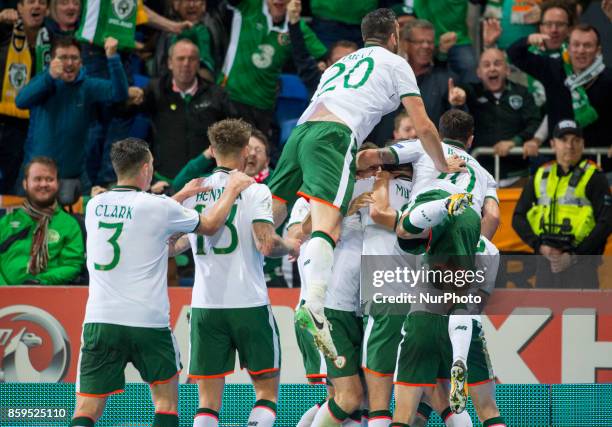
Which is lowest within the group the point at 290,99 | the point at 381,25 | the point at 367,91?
the point at 367,91

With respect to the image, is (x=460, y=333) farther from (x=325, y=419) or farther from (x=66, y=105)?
(x=66, y=105)

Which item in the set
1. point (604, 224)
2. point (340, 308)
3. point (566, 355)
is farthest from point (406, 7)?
point (340, 308)

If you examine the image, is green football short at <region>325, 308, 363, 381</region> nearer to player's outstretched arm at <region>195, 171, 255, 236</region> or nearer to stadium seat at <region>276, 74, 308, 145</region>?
player's outstretched arm at <region>195, 171, 255, 236</region>

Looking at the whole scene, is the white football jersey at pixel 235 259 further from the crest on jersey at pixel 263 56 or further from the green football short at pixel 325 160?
the crest on jersey at pixel 263 56

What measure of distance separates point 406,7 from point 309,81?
1.57 metres

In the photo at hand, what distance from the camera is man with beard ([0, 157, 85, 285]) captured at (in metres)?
11.6

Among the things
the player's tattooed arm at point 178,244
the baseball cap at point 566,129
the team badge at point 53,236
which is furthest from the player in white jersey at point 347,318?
the baseball cap at point 566,129

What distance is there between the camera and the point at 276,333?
8930mm

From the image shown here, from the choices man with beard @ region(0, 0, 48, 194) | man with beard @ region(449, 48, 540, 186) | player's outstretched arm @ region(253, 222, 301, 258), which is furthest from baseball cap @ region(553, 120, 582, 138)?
man with beard @ region(0, 0, 48, 194)

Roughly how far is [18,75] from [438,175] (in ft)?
21.6

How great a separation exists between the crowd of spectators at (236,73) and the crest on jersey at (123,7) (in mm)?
16

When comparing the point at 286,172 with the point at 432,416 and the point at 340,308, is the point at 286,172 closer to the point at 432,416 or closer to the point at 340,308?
the point at 340,308

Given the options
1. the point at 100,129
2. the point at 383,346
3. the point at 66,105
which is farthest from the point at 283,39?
the point at 383,346

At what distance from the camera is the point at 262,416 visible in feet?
28.9
